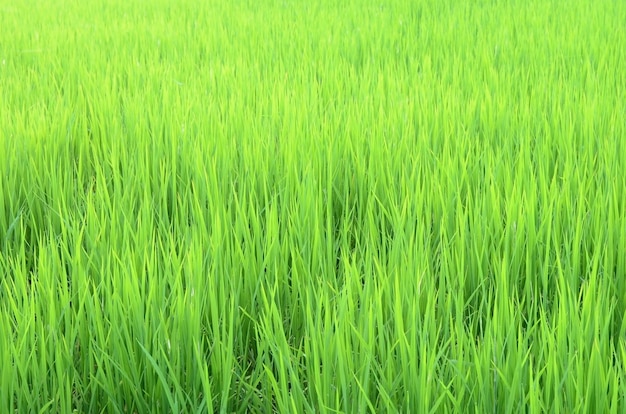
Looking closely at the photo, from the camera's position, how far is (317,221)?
101cm

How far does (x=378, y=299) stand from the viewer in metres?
0.78

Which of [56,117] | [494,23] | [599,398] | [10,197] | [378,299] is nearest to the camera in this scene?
[599,398]

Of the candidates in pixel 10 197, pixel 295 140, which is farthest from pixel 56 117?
pixel 295 140

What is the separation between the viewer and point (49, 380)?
80 centimetres

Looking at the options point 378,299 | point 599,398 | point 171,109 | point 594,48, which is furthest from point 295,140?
point 594,48

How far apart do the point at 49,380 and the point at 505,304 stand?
56 cm

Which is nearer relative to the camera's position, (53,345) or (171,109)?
(53,345)

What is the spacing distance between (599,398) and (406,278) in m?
0.29

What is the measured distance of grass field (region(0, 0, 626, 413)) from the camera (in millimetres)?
735

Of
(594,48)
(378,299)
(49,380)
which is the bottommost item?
(49,380)

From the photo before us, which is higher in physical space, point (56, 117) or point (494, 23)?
point (494, 23)

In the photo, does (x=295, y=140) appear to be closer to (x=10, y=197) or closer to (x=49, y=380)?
(x=10, y=197)

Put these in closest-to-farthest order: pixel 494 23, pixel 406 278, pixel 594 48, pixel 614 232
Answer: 1. pixel 406 278
2. pixel 614 232
3. pixel 594 48
4. pixel 494 23

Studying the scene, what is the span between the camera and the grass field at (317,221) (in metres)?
0.73
